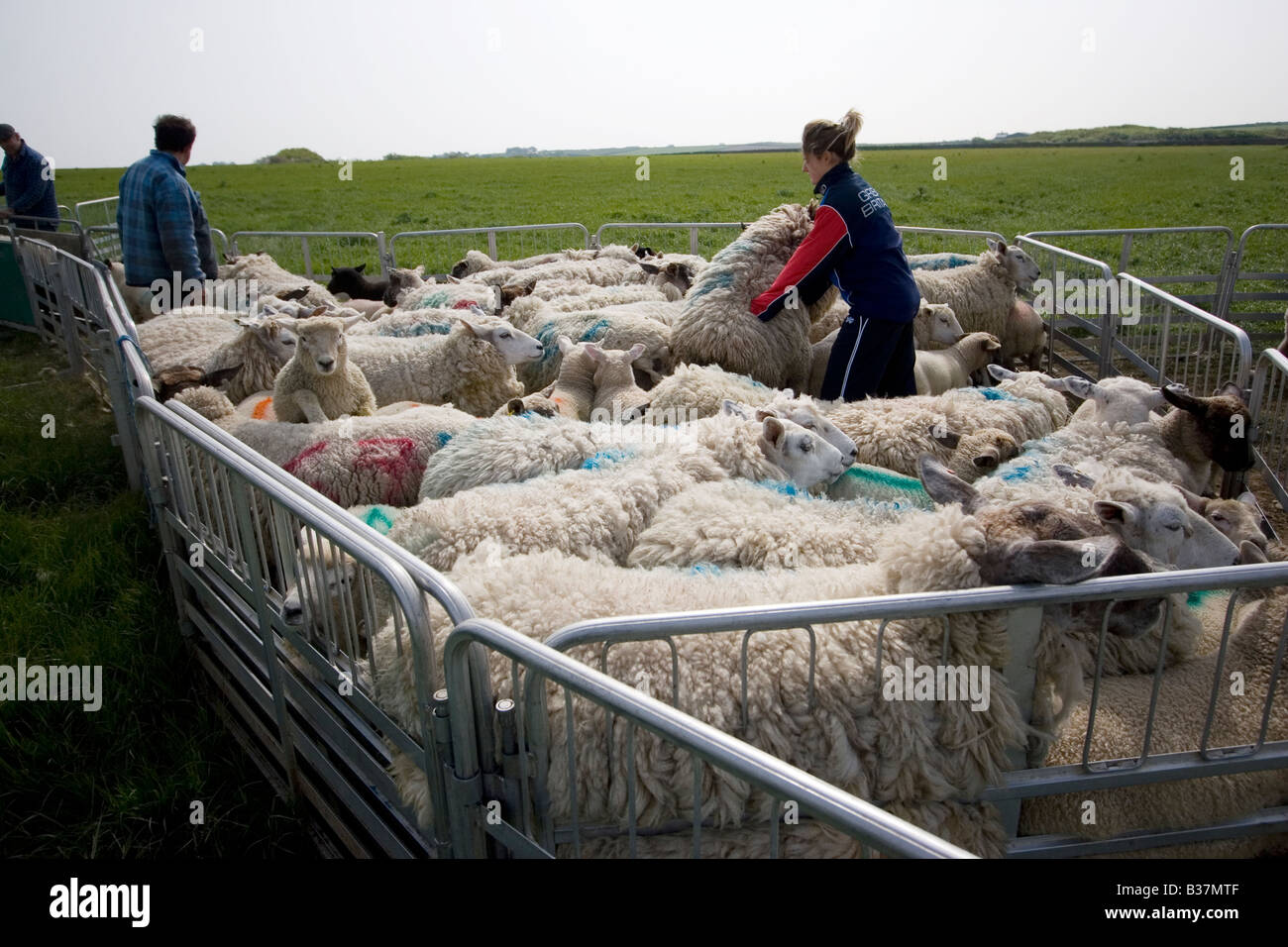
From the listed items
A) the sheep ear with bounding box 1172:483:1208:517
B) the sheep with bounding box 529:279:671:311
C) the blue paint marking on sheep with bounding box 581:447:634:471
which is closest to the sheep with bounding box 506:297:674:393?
the sheep with bounding box 529:279:671:311

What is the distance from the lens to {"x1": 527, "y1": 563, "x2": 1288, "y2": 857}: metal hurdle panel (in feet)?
6.01

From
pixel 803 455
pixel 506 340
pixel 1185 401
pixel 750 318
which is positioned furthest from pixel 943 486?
pixel 506 340

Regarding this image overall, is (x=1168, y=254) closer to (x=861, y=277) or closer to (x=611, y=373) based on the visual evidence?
(x=861, y=277)

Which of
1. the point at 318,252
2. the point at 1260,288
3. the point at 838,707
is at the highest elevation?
the point at 318,252

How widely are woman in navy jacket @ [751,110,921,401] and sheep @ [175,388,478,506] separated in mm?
2363

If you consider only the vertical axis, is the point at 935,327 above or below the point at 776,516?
above

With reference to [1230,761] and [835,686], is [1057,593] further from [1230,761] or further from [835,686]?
[1230,761]

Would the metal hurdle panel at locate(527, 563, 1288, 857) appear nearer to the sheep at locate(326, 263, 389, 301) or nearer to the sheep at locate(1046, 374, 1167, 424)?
the sheep at locate(1046, 374, 1167, 424)

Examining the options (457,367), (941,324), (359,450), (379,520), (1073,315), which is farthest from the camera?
(1073,315)

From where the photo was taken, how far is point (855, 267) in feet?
17.0

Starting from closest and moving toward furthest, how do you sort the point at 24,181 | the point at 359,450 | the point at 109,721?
the point at 109,721
the point at 359,450
the point at 24,181

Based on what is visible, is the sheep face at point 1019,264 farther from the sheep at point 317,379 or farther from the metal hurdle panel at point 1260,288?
the sheep at point 317,379

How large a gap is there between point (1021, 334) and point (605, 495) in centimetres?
629
